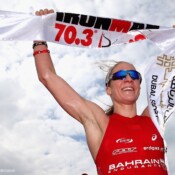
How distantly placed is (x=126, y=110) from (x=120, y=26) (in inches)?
75.7

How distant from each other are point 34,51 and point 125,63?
67.9 inches

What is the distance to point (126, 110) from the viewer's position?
6262 mm

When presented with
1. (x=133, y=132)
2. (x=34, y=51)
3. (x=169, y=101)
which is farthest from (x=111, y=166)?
(x=34, y=51)

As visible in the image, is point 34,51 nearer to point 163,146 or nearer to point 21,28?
point 21,28

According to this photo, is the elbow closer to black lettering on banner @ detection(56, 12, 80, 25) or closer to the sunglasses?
the sunglasses

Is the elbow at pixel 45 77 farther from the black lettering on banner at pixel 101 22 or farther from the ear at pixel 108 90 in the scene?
the black lettering on banner at pixel 101 22

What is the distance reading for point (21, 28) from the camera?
260 inches

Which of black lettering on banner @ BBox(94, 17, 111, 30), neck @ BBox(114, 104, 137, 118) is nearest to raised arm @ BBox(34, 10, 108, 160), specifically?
neck @ BBox(114, 104, 137, 118)

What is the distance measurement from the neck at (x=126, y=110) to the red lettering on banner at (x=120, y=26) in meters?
1.71

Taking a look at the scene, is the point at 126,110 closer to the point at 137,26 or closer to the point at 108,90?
the point at 108,90

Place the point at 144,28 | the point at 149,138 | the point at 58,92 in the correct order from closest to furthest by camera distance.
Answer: the point at 149,138 < the point at 58,92 < the point at 144,28

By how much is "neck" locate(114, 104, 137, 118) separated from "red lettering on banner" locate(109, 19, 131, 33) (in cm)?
171

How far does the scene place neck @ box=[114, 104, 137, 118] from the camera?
6.23 metres

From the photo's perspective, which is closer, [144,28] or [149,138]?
[149,138]
